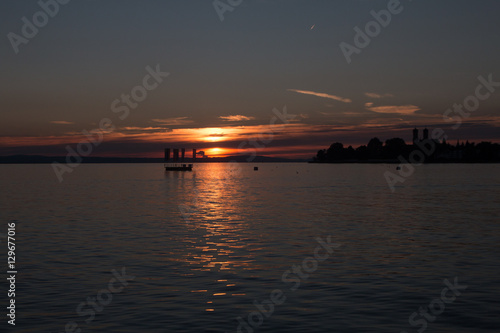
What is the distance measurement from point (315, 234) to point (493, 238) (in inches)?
504

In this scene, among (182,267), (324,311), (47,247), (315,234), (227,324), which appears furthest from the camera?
(315,234)

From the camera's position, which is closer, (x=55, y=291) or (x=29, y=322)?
(x=29, y=322)

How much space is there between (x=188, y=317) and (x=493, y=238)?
89.6ft

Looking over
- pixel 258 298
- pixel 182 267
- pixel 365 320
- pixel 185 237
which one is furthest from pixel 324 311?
pixel 185 237

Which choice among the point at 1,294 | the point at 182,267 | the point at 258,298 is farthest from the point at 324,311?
the point at 1,294

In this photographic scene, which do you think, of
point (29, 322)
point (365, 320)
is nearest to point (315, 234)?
point (365, 320)

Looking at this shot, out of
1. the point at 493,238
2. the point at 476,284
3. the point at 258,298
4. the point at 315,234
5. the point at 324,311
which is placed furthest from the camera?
the point at 315,234

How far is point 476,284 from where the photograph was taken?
2397cm

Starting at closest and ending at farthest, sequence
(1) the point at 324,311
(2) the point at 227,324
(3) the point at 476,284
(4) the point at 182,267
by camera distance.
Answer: (2) the point at 227,324 → (1) the point at 324,311 → (3) the point at 476,284 → (4) the point at 182,267

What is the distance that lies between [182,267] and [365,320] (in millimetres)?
12150

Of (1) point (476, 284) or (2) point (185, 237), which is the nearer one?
(1) point (476, 284)

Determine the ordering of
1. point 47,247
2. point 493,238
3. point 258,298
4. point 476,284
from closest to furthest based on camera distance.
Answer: point 258,298 < point 476,284 < point 47,247 < point 493,238

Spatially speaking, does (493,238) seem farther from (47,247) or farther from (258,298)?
(47,247)

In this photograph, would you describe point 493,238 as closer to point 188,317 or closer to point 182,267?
point 182,267
